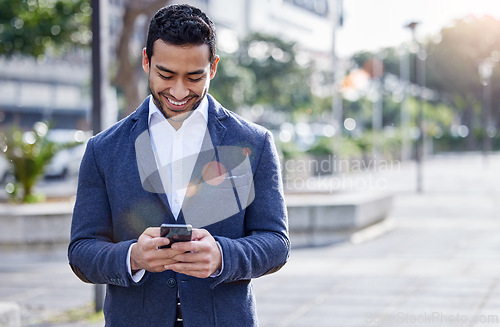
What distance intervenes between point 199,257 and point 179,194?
270mm

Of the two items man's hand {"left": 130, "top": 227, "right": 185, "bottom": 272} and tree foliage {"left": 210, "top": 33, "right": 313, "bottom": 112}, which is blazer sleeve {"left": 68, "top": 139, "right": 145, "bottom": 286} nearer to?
man's hand {"left": 130, "top": 227, "right": 185, "bottom": 272}

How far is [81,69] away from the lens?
5462cm

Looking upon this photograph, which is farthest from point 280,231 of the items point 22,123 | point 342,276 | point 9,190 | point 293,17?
point 22,123

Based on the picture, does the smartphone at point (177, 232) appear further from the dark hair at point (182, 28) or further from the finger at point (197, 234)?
the dark hair at point (182, 28)

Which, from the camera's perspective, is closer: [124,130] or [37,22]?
[124,130]

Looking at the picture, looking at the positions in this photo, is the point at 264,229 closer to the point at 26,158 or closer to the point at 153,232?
the point at 153,232

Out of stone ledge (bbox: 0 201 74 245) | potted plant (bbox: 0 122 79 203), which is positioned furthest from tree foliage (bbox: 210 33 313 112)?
stone ledge (bbox: 0 201 74 245)

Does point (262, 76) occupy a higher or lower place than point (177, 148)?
higher

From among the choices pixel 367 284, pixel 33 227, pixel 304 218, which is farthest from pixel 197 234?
pixel 304 218

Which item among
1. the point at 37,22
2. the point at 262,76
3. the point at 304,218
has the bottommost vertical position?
the point at 304,218

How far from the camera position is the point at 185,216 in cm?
193

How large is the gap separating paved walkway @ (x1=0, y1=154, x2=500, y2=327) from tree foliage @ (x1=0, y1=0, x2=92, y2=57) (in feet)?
13.4

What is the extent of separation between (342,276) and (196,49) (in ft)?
18.5

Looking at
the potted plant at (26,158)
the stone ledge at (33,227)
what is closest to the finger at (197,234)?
the stone ledge at (33,227)
